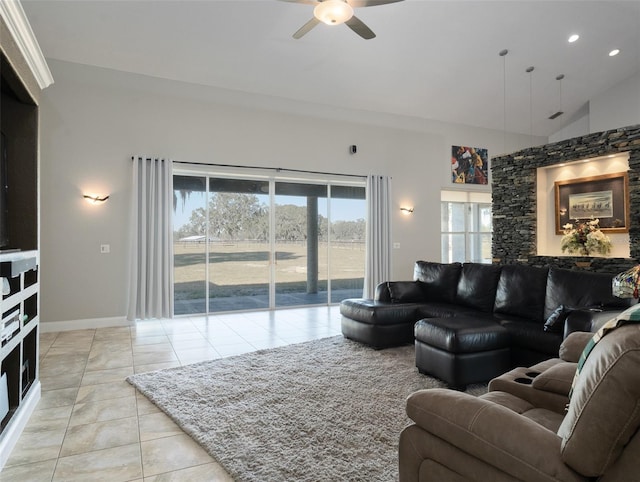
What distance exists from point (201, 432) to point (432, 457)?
1627 mm

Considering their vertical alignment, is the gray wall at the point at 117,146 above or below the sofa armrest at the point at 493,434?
above

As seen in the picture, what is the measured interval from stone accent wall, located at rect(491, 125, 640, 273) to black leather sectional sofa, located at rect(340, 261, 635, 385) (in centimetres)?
238

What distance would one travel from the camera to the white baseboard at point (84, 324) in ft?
17.9

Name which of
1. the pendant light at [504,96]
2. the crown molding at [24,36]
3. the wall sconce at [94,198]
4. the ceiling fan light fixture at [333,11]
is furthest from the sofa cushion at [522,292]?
the wall sconce at [94,198]

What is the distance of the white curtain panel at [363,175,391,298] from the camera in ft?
25.3

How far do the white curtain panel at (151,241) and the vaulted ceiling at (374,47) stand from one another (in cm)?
152

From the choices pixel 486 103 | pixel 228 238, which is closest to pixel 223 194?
pixel 228 238

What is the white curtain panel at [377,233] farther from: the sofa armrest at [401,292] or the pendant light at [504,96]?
the pendant light at [504,96]

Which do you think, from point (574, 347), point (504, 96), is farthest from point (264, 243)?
point (504, 96)

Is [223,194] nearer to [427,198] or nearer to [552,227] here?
[427,198]

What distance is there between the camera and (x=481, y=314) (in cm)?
419

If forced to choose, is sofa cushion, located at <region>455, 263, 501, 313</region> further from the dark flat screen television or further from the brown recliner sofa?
the dark flat screen television

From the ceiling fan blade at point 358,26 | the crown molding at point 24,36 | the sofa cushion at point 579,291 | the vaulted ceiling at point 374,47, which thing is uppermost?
the vaulted ceiling at point 374,47

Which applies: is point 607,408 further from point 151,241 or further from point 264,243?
point 264,243
